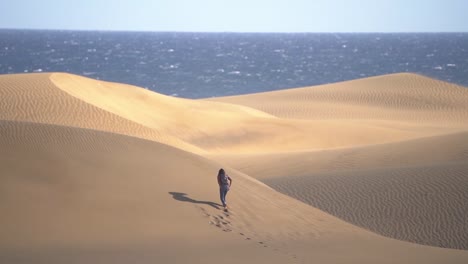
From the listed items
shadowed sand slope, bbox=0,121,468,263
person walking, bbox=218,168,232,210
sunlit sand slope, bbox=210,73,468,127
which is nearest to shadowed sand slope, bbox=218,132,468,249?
shadowed sand slope, bbox=0,121,468,263

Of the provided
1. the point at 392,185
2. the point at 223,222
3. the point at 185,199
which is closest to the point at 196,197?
the point at 185,199

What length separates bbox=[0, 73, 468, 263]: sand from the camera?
10.2 m

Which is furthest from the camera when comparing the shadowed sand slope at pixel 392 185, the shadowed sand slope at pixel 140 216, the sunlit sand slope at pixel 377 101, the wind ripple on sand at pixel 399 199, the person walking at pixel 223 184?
the sunlit sand slope at pixel 377 101

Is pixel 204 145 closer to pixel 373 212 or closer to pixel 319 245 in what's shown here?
pixel 373 212

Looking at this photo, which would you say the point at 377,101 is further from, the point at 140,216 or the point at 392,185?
the point at 140,216

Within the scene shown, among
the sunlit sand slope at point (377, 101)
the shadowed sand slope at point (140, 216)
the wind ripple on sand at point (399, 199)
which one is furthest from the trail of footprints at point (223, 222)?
the sunlit sand slope at point (377, 101)

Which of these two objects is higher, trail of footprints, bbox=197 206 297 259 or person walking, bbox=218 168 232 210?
person walking, bbox=218 168 232 210

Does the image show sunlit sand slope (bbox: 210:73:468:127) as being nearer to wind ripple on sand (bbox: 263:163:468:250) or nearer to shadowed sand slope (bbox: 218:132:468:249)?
shadowed sand slope (bbox: 218:132:468:249)

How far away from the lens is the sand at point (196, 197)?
33.4 feet

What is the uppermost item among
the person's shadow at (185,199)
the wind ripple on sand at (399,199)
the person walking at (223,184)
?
the person walking at (223,184)

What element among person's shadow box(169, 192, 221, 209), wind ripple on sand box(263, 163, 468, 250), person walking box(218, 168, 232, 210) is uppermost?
person walking box(218, 168, 232, 210)

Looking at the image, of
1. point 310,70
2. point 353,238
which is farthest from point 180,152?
point 310,70

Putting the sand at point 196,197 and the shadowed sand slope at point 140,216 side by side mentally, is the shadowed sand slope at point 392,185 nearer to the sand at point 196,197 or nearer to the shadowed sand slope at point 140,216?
the sand at point 196,197

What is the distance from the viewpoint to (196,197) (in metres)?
12.6
